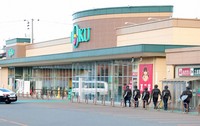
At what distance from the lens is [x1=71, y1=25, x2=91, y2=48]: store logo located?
→ 51.4 metres

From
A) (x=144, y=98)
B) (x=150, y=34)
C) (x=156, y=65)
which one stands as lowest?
(x=144, y=98)

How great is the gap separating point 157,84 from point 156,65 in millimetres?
1450

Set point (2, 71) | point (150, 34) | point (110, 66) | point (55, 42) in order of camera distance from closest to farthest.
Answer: point (150, 34)
point (110, 66)
point (55, 42)
point (2, 71)

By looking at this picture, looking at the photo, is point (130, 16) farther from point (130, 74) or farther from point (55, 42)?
point (55, 42)

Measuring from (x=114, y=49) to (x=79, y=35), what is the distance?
12.1 m

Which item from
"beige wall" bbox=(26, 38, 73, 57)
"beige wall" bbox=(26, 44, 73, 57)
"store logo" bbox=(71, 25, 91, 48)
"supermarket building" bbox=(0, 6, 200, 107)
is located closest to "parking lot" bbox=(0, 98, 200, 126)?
"supermarket building" bbox=(0, 6, 200, 107)

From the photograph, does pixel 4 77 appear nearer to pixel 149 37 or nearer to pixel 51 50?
pixel 51 50

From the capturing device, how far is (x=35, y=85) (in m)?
66.5

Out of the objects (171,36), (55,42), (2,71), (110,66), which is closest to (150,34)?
(171,36)

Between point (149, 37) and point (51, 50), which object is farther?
point (51, 50)

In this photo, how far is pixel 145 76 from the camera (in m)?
40.0

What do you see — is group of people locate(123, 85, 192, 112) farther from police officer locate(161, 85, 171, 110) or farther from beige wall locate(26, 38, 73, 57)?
beige wall locate(26, 38, 73, 57)

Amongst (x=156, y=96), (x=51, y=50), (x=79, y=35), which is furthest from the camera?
(x=51, y=50)

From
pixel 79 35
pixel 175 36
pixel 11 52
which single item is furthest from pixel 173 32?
pixel 11 52
